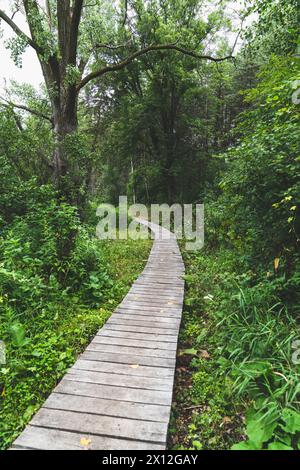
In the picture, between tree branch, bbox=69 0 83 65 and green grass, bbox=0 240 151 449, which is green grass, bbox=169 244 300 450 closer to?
green grass, bbox=0 240 151 449

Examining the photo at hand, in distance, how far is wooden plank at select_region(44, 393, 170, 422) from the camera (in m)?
2.44

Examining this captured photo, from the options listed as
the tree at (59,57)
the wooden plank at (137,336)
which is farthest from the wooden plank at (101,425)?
the tree at (59,57)

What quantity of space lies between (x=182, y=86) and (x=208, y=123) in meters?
3.13

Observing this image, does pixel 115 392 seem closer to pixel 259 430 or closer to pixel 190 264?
pixel 259 430

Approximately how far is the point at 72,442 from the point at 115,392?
645mm

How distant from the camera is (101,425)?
2316 millimetres

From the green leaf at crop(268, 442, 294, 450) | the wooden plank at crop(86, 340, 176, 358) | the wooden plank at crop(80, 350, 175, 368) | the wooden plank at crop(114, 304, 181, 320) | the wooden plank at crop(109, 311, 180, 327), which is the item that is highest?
the wooden plank at crop(114, 304, 181, 320)

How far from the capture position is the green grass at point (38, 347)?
8.90 feet

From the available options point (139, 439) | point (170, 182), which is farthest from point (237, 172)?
point (170, 182)

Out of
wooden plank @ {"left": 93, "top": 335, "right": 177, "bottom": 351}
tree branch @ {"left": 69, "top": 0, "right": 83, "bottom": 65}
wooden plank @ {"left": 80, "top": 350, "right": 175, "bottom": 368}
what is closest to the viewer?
wooden plank @ {"left": 80, "top": 350, "right": 175, "bottom": 368}

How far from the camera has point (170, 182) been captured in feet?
63.1

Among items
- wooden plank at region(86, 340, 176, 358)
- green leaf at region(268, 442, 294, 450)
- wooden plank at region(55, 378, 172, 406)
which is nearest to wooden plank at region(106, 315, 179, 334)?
wooden plank at region(86, 340, 176, 358)

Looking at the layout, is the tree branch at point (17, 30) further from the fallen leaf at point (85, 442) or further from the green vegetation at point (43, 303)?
the fallen leaf at point (85, 442)

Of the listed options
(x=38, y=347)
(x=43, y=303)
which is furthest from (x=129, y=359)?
(x=43, y=303)
